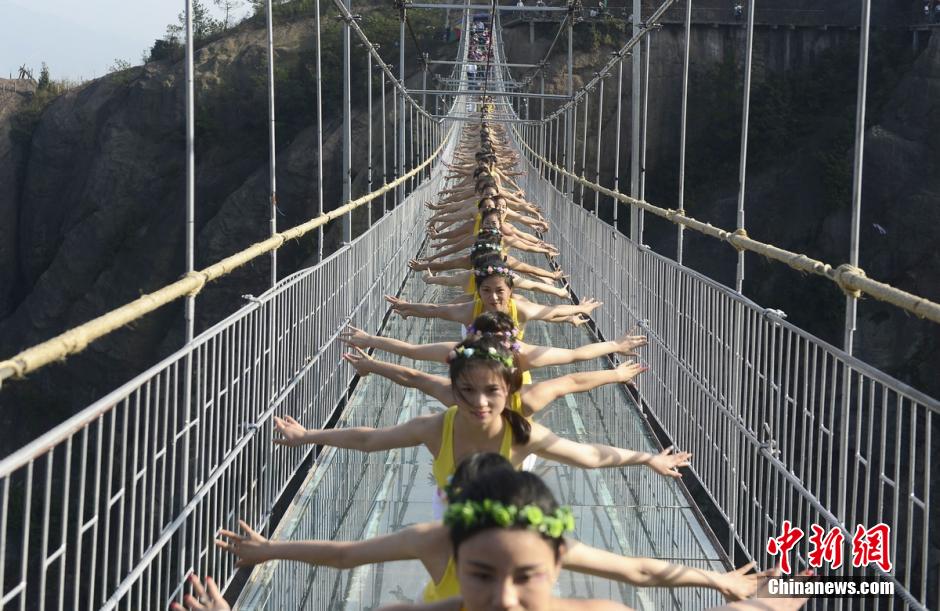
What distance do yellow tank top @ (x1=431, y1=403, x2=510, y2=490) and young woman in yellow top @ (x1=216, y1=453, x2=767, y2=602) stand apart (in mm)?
1065

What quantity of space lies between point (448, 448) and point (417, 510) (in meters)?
1.84

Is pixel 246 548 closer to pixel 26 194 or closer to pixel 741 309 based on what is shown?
pixel 741 309

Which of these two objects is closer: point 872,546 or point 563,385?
point 872,546

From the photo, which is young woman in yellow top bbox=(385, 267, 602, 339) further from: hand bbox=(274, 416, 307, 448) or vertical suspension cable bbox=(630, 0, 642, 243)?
hand bbox=(274, 416, 307, 448)

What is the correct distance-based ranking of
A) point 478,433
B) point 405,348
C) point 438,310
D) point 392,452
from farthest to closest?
point 438,310 < point 392,452 < point 405,348 < point 478,433

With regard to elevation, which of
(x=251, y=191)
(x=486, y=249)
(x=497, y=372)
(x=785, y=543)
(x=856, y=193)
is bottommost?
(x=251, y=191)

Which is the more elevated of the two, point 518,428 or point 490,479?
point 490,479

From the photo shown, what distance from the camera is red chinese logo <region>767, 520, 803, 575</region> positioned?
461cm

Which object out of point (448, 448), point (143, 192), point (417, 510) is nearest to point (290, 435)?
point (448, 448)

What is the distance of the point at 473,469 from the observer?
2812 mm

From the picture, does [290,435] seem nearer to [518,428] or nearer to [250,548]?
[518,428]

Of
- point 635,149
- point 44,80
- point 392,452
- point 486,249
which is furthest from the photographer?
point 44,80

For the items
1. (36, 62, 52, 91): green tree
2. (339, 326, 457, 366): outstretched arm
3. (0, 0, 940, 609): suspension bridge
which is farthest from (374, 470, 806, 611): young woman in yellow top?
(36, 62, 52, 91): green tree

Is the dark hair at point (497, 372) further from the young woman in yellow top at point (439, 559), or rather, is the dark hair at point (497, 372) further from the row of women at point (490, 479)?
the young woman in yellow top at point (439, 559)
